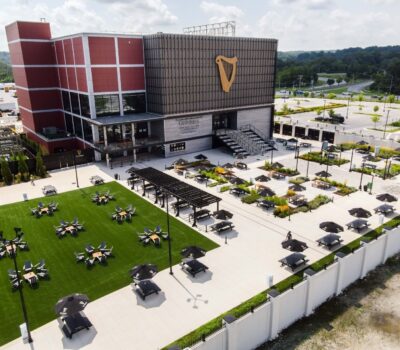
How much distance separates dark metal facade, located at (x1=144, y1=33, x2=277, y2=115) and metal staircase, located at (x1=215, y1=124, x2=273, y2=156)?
4.34 m

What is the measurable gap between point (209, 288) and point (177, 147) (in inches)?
1385

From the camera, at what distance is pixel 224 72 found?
56719 mm

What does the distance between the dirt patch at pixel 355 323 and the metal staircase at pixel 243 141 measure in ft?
112

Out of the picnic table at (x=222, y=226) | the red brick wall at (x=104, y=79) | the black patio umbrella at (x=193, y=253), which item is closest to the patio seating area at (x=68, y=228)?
the black patio umbrella at (x=193, y=253)

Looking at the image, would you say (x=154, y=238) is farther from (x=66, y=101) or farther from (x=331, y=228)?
(x=66, y=101)

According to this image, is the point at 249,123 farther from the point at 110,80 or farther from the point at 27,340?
the point at 27,340

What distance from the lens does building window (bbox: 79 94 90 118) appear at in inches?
2034

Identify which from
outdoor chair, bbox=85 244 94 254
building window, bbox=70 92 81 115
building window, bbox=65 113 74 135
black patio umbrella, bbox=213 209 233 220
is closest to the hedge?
black patio umbrella, bbox=213 209 233 220

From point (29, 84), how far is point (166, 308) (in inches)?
2100

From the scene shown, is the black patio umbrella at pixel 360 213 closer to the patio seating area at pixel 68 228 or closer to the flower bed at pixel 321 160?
the flower bed at pixel 321 160

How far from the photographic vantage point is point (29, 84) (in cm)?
5959

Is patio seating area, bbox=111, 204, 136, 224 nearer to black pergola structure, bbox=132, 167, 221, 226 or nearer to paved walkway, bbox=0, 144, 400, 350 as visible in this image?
black pergola structure, bbox=132, 167, 221, 226

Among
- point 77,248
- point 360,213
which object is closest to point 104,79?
point 77,248

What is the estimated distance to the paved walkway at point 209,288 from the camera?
18766mm
